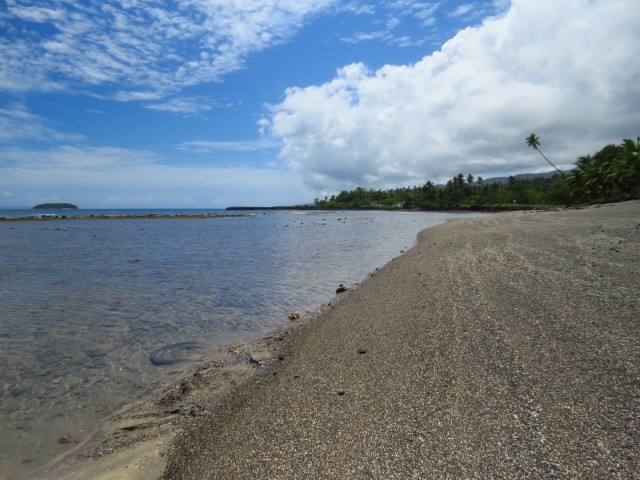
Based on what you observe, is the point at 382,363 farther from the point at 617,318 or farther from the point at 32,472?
the point at 32,472

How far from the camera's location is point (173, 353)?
7.99m

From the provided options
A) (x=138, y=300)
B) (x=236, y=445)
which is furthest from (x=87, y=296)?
(x=236, y=445)

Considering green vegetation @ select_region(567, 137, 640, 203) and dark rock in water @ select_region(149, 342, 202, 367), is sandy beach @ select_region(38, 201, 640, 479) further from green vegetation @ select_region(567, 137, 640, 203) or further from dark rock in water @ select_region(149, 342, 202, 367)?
green vegetation @ select_region(567, 137, 640, 203)

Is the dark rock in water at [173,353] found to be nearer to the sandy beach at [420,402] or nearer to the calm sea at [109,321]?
the calm sea at [109,321]

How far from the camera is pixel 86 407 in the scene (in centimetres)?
575

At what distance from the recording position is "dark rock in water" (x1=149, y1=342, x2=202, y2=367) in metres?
7.57

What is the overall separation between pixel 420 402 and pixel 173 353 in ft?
19.4

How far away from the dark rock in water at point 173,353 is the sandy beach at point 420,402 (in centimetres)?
102

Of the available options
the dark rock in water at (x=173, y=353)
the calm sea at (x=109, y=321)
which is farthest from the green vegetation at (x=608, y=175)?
the dark rock in water at (x=173, y=353)

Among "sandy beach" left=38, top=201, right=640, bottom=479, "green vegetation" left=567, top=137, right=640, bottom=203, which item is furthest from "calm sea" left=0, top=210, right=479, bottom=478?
"green vegetation" left=567, top=137, right=640, bottom=203

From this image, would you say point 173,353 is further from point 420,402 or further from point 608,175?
point 608,175

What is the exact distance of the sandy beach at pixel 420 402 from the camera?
10.8ft

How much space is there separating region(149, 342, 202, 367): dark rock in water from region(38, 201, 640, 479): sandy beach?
3.34 feet

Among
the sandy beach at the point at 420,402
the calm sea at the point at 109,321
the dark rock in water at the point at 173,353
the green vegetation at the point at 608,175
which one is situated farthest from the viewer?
the green vegetation at the point at 608,175
